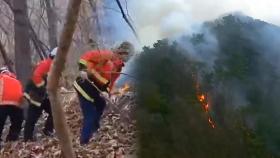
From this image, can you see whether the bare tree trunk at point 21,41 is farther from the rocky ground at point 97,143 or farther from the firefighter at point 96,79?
the firefighter at point 96,79

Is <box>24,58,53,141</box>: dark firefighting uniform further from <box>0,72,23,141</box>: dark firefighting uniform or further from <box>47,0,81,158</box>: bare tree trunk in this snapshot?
<box>47,0,81,158</box>: bare tree trunk

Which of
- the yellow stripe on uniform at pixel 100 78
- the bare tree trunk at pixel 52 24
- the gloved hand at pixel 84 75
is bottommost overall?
the yellow stripe on uniform at pixel 100 78

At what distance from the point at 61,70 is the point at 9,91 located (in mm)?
3941

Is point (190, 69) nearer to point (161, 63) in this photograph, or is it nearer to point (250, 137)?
point (161, 63)

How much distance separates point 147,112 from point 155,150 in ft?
1.18

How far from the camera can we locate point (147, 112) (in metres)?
5.26

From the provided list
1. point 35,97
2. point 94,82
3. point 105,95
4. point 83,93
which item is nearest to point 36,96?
point 35,97

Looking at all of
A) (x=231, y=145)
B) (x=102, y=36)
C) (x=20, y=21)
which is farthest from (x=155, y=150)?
(x=20, y=21)

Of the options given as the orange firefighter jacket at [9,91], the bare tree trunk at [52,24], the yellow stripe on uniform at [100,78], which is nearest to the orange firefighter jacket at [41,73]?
the orange firefighter jacket at [9,91]

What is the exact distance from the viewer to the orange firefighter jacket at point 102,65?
22.3ft

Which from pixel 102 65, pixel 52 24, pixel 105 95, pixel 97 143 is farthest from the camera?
pixel 52 24

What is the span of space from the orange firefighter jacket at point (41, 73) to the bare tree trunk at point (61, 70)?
3162mm

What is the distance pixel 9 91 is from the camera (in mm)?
8703

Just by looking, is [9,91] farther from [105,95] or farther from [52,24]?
[52,24]
